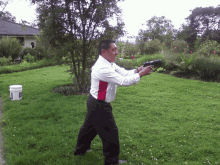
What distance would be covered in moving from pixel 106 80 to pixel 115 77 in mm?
148

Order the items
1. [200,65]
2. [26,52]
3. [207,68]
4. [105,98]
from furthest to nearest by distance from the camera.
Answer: [26,52] → [200,65] → [207,68] → [105,98]

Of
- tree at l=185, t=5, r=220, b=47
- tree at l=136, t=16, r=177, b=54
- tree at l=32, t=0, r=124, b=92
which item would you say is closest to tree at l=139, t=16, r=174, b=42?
tree at l=136, t=16, r=177, b=54

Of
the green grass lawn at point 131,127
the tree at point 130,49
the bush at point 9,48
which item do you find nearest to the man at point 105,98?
the green grass lawn at point 131,127

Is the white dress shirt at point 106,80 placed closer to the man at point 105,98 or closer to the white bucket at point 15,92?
the man at point 105,98

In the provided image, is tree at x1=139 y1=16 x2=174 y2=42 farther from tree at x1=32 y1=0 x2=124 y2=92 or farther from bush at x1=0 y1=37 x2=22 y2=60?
tree at x1=32 y1=0 x2=124 y2=92

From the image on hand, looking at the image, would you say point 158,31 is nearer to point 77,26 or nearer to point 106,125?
point 77,26

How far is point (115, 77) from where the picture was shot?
8.55ft

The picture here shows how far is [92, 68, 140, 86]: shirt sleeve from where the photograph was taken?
256cm

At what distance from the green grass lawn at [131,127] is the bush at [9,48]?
989 centimetres

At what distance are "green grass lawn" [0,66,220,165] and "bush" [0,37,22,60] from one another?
389 inches

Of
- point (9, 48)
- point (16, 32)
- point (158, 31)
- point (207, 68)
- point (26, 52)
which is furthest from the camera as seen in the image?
Result: point (158, 31)

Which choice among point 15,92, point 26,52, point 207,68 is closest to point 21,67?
point 26,52

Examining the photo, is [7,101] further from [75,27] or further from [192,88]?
[192,88]

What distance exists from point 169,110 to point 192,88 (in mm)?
Result: 3276
